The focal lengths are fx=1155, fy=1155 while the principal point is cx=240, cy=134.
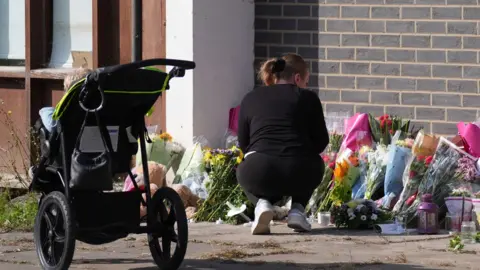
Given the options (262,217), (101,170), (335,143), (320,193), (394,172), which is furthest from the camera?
(335,143)

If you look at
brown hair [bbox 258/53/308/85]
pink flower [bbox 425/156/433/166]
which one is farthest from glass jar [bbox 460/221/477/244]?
brown hair [bbox 258/53/308/85]

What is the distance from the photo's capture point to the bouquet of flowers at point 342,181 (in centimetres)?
969

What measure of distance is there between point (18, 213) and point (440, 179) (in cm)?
361

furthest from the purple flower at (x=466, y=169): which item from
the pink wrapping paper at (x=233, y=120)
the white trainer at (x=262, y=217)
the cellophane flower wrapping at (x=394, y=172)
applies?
the pink wrapping paper at (x=233, y=120)

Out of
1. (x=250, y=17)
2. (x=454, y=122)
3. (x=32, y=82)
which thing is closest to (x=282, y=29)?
(x=250, y=17)

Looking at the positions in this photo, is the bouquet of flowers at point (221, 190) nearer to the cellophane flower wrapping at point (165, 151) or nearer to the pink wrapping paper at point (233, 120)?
the cellophane flower wrapping at point (165, 151)

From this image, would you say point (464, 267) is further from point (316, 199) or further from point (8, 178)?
point (8, 178)

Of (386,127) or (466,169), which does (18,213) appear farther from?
(466,169)

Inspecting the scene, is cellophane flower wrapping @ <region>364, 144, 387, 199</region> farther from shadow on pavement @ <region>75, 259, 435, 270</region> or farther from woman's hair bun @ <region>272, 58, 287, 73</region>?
shadow on pavement @ <region>75, 259, 435, 270</region>

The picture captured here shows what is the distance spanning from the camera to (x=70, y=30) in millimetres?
12055

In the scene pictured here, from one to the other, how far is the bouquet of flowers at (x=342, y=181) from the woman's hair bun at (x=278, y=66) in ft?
3.63

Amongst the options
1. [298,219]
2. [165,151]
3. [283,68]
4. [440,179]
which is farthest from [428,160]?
[165,151]

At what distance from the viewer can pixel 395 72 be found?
10531 mm

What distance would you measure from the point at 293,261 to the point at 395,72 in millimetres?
3287
